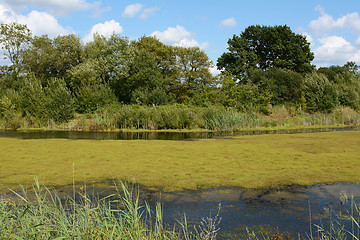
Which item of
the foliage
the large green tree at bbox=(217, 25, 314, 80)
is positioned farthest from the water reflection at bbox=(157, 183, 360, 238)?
the large green tree at bbox=(217, 25, 314, 80)

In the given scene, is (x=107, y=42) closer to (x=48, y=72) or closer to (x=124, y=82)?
(x=124, y=82)

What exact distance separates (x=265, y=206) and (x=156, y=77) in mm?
28346

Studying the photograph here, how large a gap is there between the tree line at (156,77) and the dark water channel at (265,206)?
18586mm

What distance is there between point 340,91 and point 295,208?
1131 inches

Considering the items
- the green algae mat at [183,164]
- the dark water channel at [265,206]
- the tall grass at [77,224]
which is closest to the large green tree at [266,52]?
the green algae mat at [183,164]

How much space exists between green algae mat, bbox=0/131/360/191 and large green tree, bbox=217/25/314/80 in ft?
93.7

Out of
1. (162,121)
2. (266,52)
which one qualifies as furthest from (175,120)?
(266,52)

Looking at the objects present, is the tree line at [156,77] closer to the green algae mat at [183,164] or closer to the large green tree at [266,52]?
the large green tree at [266,52]

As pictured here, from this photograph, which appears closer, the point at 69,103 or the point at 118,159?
the point at 118,159

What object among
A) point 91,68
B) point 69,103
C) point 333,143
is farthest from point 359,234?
point 91,68

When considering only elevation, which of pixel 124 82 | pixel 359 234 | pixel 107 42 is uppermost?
pixel 107 42

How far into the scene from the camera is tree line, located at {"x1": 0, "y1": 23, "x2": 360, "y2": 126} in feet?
85.3

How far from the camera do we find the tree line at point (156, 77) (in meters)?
26.0

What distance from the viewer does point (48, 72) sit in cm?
3956
